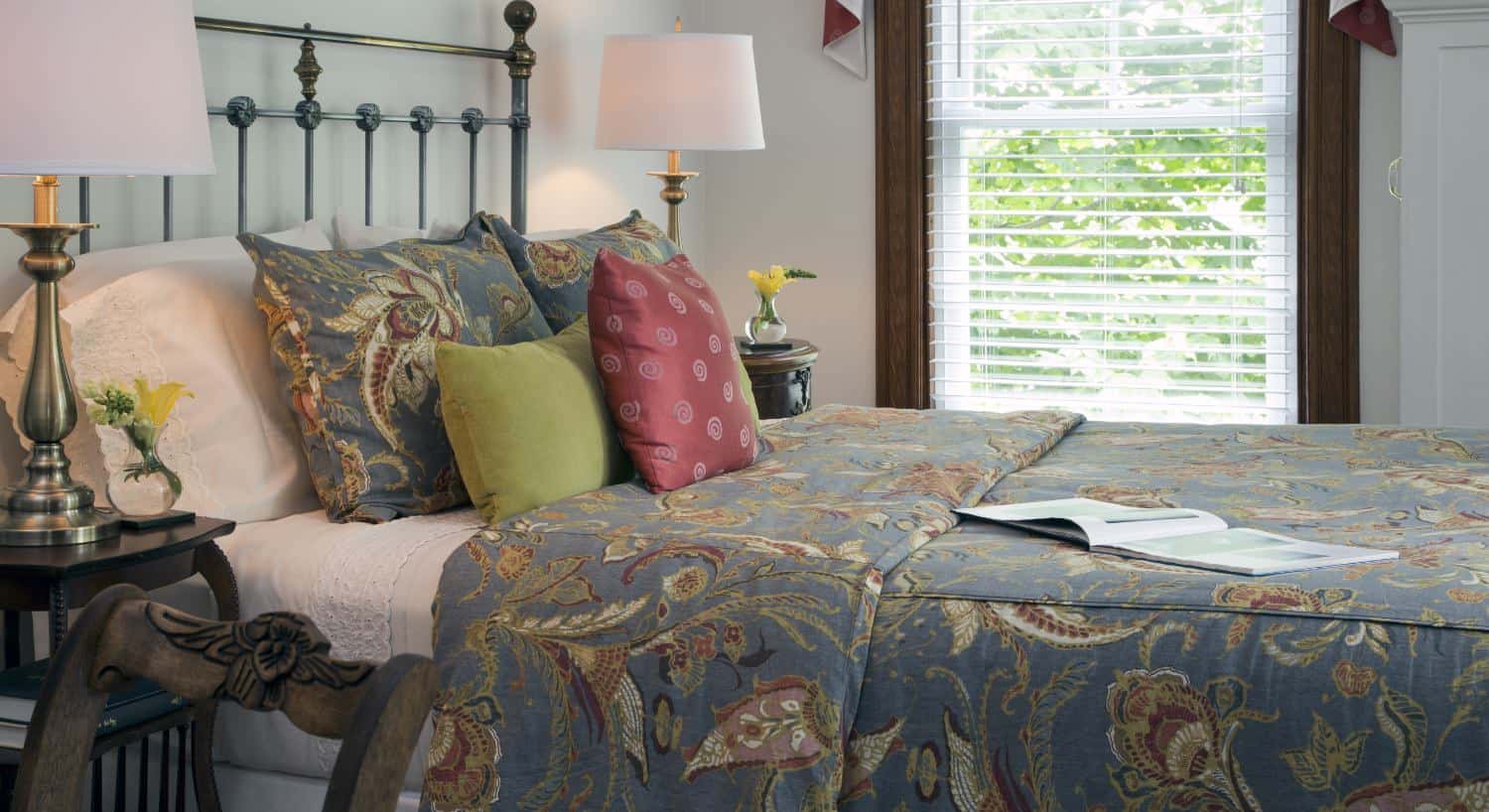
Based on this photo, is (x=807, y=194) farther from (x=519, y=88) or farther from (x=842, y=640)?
(x=842, y=640)

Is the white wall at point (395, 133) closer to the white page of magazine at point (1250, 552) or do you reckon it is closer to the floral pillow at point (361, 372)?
the floral pillow at point (361, 372)

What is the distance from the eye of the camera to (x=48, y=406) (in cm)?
192

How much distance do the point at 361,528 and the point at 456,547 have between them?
240 mm

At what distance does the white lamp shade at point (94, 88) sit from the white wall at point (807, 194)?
124 inches

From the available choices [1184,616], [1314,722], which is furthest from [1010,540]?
[1314,722]

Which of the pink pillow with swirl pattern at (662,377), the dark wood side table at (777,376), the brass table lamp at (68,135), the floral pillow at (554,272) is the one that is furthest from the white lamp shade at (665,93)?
the brass table lamp at (68,135)

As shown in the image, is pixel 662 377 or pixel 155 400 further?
pixel 662 377

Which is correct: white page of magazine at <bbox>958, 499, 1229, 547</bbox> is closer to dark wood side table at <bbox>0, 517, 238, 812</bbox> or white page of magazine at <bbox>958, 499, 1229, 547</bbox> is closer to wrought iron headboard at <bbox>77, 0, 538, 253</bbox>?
dark wood side table at <bbox>0, 517, 238, 812</bbox>

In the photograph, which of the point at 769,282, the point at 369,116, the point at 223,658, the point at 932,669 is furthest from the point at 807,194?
the point at 223,658

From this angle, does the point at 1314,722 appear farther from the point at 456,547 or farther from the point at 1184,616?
the point at 456,547

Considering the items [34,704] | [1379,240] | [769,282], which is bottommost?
[34,704]

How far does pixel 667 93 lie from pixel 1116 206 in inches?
62.1

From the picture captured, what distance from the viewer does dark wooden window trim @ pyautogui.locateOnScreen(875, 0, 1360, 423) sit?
426 cm

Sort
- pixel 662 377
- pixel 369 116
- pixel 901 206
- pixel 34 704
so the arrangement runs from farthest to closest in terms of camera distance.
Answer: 1. pixel 901 206
2. pixel 369 116
3. pixel 662 377
4. pixel 34 704
